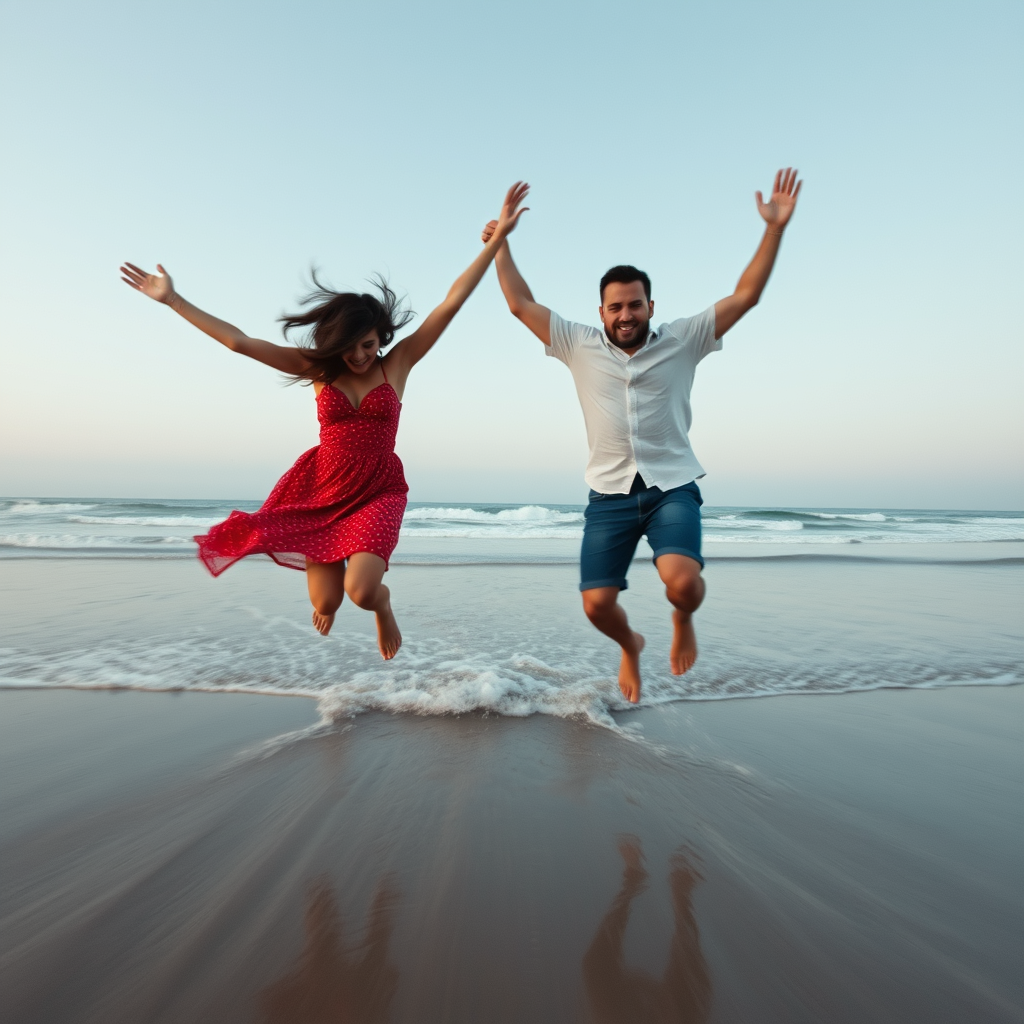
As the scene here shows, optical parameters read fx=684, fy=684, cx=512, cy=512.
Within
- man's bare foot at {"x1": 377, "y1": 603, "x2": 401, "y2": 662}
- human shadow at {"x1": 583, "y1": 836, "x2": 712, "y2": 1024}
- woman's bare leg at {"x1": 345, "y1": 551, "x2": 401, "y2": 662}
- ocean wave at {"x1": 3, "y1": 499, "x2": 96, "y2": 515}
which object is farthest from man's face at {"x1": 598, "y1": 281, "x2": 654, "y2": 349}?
ocean wave at {"x1": 3, "y1": 499, "x2": 96, "y2": 515}

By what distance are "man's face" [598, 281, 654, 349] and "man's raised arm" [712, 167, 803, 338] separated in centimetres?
45

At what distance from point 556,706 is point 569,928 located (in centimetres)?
212

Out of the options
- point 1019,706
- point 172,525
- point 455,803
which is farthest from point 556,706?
point 172,525

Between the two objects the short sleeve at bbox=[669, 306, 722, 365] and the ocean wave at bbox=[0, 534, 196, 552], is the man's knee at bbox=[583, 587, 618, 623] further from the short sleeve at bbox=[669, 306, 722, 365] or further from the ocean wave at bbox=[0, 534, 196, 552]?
the ocean wave at bbox=[0, 534, 196, 552]

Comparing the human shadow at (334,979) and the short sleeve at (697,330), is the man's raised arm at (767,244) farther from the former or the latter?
the human shadow at (334,979)

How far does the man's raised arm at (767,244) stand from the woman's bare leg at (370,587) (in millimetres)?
2380

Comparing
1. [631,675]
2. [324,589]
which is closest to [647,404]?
[631,675]

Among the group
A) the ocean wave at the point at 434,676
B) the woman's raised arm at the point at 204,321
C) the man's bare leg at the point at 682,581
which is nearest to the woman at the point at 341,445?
the woman's raised arm at the point at 204,321

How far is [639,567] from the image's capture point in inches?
496

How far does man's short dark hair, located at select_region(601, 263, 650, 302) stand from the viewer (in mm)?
3680

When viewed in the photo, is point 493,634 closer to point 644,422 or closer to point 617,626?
point 617,626

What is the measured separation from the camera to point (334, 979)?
170 cm

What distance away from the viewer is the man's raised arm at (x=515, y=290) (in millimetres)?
4074

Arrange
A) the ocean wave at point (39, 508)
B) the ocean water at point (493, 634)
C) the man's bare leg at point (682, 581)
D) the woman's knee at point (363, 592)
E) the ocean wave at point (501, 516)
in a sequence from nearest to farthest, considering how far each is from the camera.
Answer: the man's bare leg at point (682, 581) < the woman's knee at point (363, 592) < the ocean water at point (493, 634) < the ocean wave at point (39, 508) < the ocean wave at point (501, 516)
